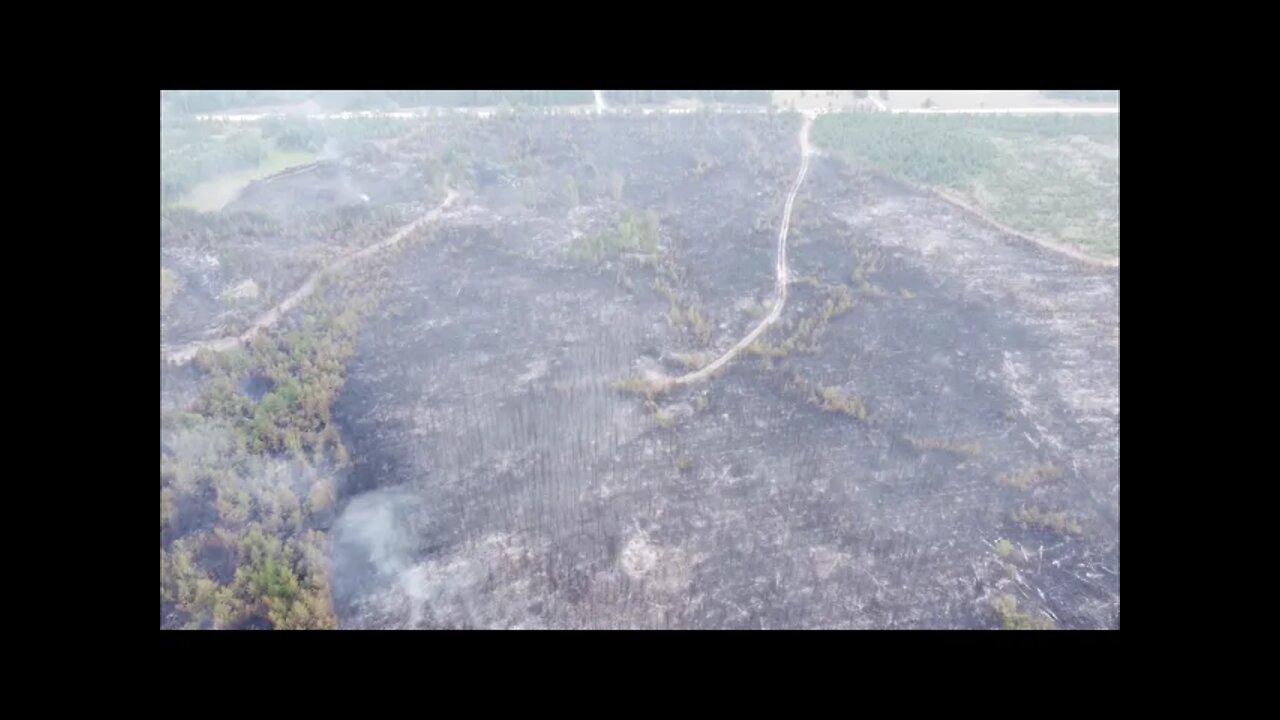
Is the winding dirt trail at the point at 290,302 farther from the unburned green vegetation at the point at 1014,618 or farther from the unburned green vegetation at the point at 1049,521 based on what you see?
the unburned green vegetation at the point at 1049,521

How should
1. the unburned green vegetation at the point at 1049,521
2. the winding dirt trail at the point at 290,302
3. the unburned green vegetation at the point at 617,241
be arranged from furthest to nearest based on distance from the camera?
the unburned green vegetation at the point at 617,241 < the winding dirt trail at the point at 290,302 < the unburned green vegetation at the point at 1049,521

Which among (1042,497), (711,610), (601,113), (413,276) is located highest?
(601,113)

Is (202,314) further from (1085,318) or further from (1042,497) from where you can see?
(1085,318)

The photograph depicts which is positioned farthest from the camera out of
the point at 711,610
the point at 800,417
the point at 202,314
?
the point at 202,314

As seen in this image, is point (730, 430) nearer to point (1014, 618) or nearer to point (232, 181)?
point (1014, 618)

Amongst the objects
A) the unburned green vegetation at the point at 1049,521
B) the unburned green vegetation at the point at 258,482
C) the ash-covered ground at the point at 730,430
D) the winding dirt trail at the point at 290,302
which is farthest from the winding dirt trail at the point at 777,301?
the winding dirt trail at the point at 290,302

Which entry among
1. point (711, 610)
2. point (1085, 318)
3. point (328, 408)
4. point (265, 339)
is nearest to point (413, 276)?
point (265, 339)

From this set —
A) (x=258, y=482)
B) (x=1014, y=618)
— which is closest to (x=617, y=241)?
(x=258, y=482)

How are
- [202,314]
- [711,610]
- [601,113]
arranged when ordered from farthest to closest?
[601,113]
[202,314]
[711,610]
